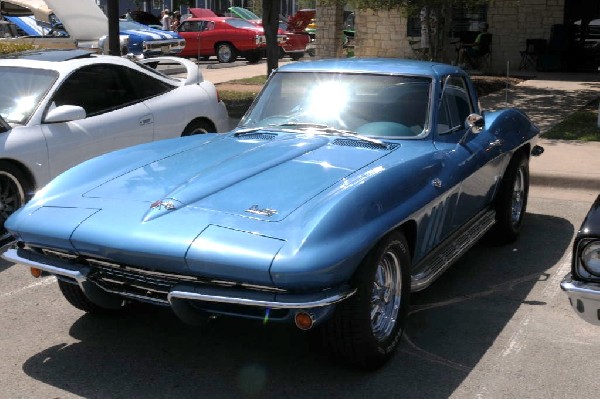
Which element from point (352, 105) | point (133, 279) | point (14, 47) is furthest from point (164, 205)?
point (14, 47)

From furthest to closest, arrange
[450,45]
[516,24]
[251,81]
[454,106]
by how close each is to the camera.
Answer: [450,45] → [516,24] → [251,81] → [454,106]

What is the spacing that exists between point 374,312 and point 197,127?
473cm

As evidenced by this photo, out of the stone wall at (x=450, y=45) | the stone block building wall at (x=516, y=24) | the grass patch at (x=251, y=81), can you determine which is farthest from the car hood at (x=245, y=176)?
the stone block building wall at (x=516, y=24)

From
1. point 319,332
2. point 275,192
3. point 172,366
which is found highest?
point 275,192

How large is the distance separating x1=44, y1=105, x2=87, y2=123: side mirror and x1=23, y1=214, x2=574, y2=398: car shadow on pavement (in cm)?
234

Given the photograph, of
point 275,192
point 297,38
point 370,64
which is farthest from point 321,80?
point 297,38

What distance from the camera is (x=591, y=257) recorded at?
3.70 metres

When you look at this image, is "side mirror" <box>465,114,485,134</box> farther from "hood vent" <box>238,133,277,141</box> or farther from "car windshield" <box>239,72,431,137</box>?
"hood vent" <box>238,133,277,141</box>

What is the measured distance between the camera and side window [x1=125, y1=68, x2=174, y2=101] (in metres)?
7.84

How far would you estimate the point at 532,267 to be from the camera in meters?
6.02

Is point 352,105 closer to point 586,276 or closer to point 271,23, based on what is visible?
point 586,276

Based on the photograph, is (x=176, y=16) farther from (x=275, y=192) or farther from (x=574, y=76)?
(x=275, y=192)

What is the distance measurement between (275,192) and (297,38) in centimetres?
2262

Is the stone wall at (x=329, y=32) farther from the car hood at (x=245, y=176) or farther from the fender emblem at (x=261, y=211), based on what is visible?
the fender emblem at (x=261, y=211)
